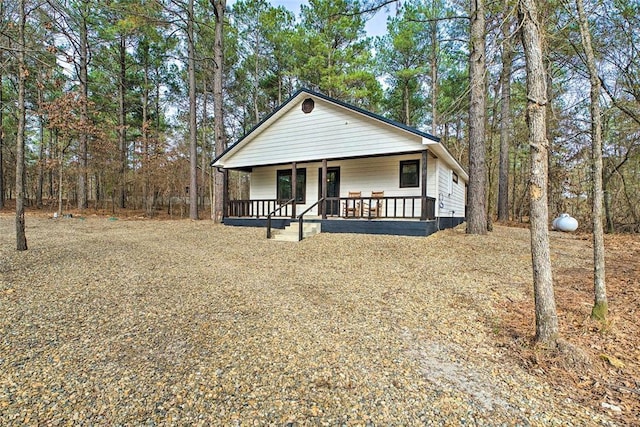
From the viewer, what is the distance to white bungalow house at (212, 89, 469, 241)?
31.1ft

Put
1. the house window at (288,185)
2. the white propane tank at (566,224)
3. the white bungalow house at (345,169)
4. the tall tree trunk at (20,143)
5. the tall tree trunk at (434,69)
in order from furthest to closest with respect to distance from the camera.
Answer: the tall tree trunk at (434,69), the house window at (288,185), the white propane tank at (566,224), the white bungalow house at (345,169), the tall tree trunk at (20,143)

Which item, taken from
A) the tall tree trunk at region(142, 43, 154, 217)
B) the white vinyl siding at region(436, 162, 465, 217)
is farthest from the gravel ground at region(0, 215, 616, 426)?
the tall tree trunk at region(142, 43, 154, 217)

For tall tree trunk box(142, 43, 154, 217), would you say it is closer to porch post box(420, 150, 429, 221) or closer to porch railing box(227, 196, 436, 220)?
porch railing box(227, 196, 436, 220)

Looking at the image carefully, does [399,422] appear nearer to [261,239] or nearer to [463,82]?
[261,239]

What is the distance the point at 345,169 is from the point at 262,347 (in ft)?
31.8

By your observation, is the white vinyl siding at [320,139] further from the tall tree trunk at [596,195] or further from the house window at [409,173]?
the tall tree trunk at [596,195]

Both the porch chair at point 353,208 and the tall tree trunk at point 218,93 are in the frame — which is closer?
the porch chair at point 353,208

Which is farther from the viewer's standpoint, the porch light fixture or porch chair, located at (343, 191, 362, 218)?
the porch light fixture

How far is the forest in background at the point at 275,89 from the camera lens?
34.6 ft

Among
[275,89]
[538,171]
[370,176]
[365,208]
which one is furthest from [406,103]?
[538,171]

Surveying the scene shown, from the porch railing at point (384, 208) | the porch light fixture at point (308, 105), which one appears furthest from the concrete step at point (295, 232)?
the porch light fixture at point (308, 105)

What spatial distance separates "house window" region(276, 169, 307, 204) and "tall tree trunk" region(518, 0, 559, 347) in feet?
33.7

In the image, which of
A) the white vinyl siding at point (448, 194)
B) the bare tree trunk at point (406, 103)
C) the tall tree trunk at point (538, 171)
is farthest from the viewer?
the bare tree trunk at point (406, 103)

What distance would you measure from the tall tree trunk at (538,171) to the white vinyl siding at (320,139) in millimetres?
6524
